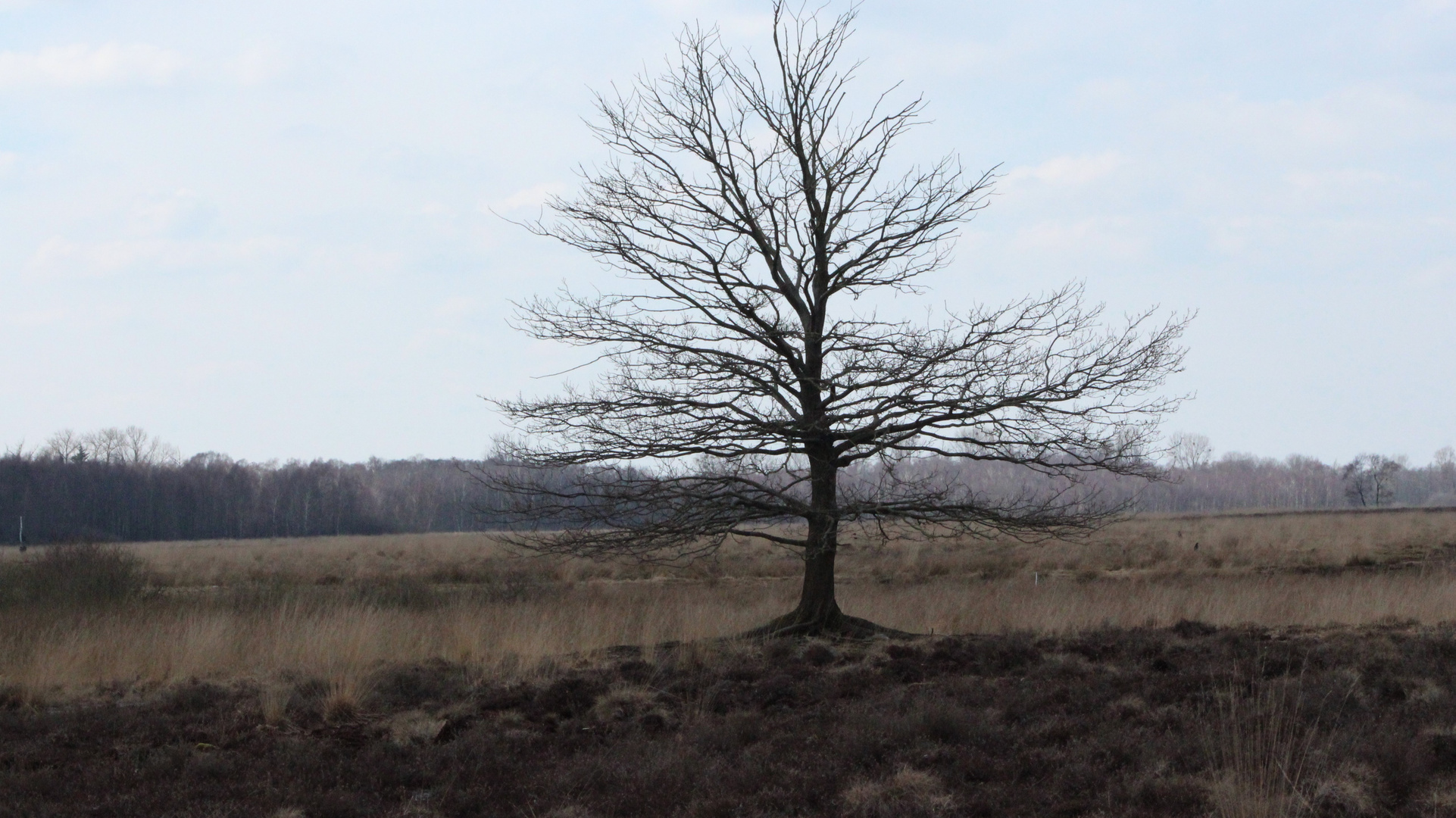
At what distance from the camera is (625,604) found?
16.6 m

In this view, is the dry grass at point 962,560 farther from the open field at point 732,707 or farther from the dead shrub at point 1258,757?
the dead shrub at point 1258,757

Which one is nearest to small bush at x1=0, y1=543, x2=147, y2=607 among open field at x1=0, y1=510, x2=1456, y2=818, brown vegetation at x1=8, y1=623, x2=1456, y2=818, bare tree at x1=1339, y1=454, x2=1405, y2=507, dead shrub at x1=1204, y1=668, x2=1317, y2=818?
open field at x1=0, y1=510, x2=1456, y2=818

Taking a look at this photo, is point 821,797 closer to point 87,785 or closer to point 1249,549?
point 87,785

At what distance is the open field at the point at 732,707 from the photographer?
228 inches

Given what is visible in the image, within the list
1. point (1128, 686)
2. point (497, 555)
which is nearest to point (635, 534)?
point (1128, 686)

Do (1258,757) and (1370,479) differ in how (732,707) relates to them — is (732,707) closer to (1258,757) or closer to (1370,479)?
(1258,757)

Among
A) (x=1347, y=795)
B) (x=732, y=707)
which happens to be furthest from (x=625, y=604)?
(x=1347, y=795)

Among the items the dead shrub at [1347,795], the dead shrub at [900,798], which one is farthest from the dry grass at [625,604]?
the dead shrub at [1347,795]

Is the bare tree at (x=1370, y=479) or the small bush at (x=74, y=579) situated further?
the bare tree at (x=1370, y=479)

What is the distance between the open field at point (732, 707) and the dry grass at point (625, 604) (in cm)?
8

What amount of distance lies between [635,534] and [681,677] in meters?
1.46

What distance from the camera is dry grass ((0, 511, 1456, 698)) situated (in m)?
10.3

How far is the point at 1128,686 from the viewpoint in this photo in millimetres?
8234

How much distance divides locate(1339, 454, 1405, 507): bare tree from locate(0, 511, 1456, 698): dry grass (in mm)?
63853
